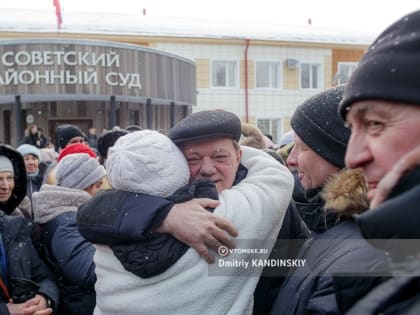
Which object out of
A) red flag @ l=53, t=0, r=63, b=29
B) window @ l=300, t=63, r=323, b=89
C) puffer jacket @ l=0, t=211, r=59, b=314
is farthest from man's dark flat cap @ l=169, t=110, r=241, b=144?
window @ l=300, t=63, r=323, b=89

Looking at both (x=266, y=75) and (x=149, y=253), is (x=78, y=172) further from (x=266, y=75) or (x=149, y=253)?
(x=266, y=75)

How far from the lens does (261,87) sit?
63.1 feet

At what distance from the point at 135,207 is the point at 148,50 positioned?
11.8 metres

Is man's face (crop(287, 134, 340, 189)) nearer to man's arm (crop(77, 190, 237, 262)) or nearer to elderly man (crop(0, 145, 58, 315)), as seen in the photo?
man's arm (crop(77, 190, 237, 262))

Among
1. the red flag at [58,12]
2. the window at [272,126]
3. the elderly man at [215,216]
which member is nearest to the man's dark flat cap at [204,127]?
the elderly man at [215,216]

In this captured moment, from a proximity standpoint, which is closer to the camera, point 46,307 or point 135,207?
point 135,207

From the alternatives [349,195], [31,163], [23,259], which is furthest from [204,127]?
[31,163]

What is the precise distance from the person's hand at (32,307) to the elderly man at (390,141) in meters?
1.65

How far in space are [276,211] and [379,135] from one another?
23.1 inches

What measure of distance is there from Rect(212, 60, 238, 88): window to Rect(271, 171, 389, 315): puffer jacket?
17496 mm

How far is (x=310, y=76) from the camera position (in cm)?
1992

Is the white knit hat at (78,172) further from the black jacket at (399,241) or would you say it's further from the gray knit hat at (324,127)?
the black jacket at (399,241)

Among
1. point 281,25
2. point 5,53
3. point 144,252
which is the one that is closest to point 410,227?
point 144,252

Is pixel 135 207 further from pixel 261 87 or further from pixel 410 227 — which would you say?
pixel 261 87
